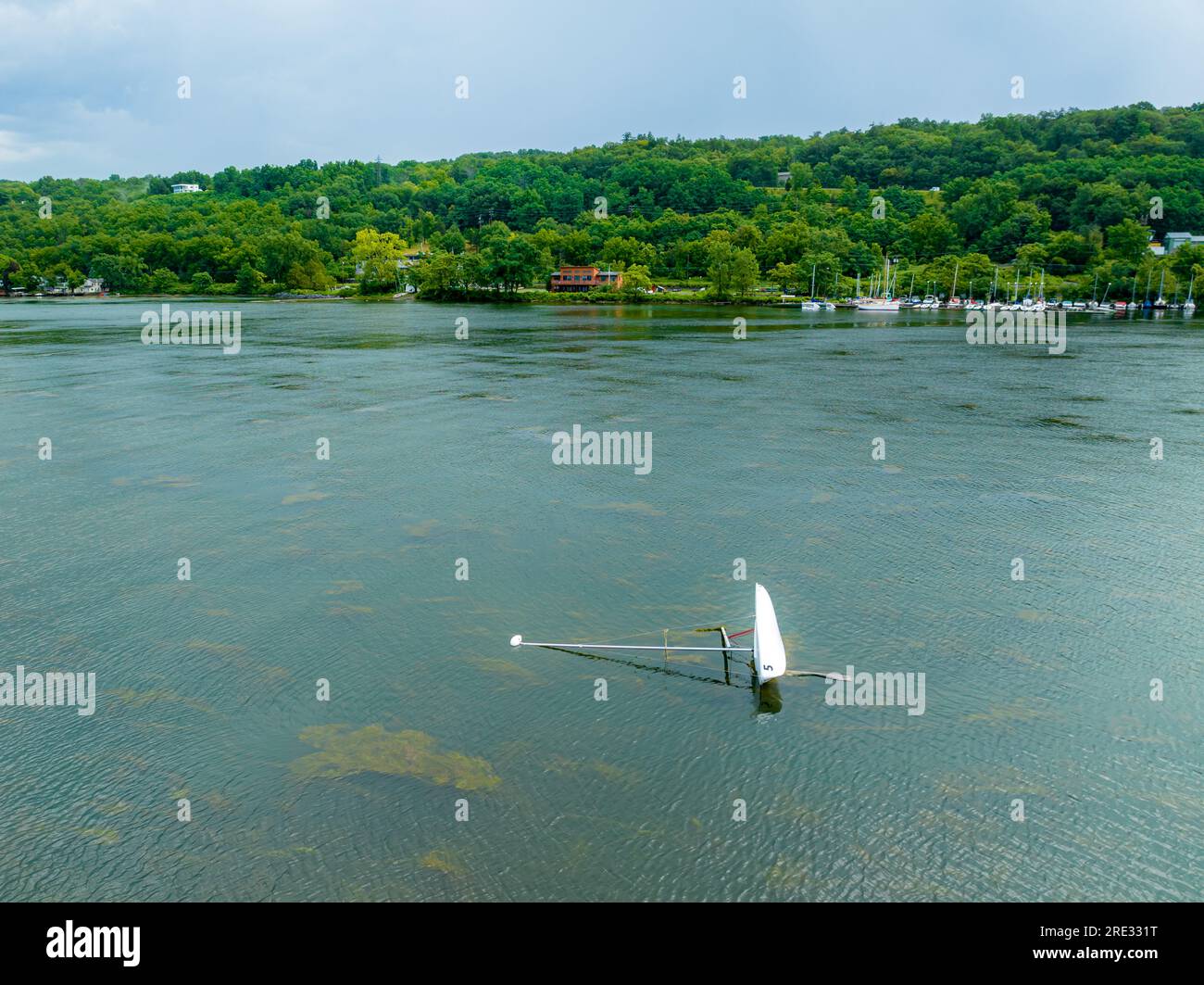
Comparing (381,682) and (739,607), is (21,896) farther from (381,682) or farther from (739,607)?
(739,607)

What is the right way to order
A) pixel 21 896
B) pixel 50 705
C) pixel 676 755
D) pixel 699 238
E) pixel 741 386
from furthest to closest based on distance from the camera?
pixel 699 238 → pixel 741 386 → pixel 50 705 → pixel 676 755 → pixel 21 896

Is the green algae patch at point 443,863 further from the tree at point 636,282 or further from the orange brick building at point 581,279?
the orange brick building at point 581,279

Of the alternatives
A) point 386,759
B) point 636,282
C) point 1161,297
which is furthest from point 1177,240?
point 386,759

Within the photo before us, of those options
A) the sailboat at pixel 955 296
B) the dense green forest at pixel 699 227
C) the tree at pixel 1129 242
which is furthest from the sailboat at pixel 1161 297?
the sailboat at pixel 955 296

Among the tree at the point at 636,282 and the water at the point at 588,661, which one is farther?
the tree at the point at 636,282

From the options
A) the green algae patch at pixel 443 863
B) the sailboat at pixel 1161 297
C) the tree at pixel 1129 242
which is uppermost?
the tree at pixel 1129 242
